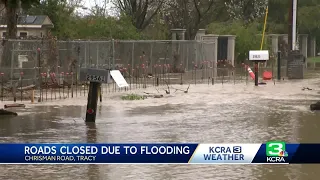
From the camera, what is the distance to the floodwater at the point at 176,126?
10.7 metres

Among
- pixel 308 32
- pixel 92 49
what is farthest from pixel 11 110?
pixel 308 32

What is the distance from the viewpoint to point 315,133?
15.1 metres

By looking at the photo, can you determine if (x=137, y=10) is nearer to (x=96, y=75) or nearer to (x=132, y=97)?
(x=132, y=97)

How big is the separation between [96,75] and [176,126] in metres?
2.22

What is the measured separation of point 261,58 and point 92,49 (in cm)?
805

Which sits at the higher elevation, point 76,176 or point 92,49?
point 92,49

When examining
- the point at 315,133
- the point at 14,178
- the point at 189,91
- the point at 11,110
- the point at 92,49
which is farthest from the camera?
the point at 92,49

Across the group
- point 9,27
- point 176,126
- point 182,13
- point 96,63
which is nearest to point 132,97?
point 176,126

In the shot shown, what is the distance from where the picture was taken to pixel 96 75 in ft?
51.2

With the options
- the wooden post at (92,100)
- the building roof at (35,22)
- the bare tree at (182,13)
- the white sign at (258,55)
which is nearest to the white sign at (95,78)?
the wooden post at (92,100)

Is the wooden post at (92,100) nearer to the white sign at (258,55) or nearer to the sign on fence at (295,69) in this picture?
the white sign at (258,55)

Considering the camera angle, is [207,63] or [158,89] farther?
[207,63]

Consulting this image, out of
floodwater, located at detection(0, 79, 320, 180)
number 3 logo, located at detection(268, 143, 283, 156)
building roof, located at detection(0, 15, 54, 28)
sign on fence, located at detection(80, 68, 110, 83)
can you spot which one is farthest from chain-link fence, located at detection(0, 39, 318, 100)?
number 3 logo, located at detection(268, 143, 283, 156)

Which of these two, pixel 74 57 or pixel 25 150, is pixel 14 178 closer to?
pixel 25 150
